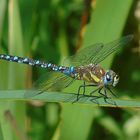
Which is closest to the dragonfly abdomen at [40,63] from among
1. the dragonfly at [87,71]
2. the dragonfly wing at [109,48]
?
the dragonfly at [87,71]

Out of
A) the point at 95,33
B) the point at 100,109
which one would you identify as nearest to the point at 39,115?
the point at 100,109

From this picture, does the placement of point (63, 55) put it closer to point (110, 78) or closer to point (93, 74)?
point (93, 74)

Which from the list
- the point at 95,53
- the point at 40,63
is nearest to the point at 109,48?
the point at 95,53

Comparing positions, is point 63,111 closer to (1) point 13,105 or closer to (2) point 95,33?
(1) point 13,105

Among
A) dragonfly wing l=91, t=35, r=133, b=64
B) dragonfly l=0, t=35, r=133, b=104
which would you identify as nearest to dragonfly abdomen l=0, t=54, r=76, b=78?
dragonfly l=0, t=35, r=133, b=104

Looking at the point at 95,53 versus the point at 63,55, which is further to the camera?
the point at 63,55

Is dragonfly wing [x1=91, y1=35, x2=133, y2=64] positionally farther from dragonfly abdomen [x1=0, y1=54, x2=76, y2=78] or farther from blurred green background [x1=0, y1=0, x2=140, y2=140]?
dragonfly abdomen [x1=0, y1=54, x2=76, y2=78]

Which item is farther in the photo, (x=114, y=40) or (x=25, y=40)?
(x=25, y=40)
